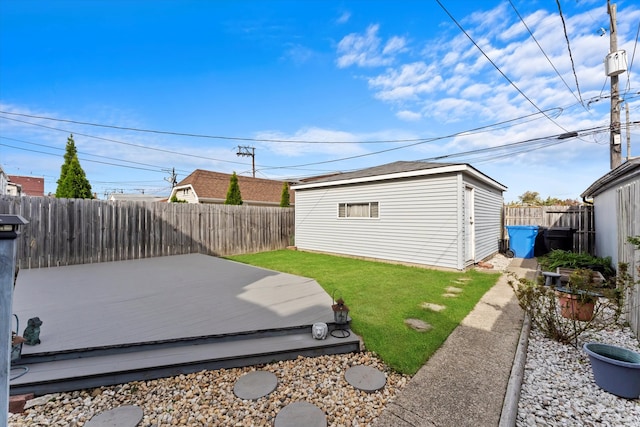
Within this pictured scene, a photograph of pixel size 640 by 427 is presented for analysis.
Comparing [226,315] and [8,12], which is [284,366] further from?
[8,12]

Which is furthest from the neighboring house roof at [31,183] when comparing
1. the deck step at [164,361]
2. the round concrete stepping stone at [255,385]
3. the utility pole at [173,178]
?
the round concrete stepping stone at [255,385]

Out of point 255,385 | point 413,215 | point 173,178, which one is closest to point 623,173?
point 413,215

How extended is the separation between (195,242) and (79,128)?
12.0 m

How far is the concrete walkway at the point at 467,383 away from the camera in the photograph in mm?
1870

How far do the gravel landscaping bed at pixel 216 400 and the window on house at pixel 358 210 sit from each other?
6303 millimetres

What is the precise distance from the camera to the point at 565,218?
9.88m

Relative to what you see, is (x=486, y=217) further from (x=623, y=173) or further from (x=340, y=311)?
(x=340, y=311)

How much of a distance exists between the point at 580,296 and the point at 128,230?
10.2 metres

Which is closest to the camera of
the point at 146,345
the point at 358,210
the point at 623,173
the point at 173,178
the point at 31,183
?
the point at 146,345

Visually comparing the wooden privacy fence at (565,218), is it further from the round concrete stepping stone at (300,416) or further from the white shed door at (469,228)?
the round concrete stepping stone at (300,416)

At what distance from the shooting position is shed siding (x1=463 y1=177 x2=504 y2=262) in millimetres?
7887

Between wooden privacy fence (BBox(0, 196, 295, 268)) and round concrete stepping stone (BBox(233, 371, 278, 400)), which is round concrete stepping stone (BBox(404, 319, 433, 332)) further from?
wooden privacy fence (BBox(0, 196, 295, 268))

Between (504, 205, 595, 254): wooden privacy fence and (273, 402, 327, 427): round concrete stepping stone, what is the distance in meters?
10.6

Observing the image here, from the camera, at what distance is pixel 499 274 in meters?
6.59
